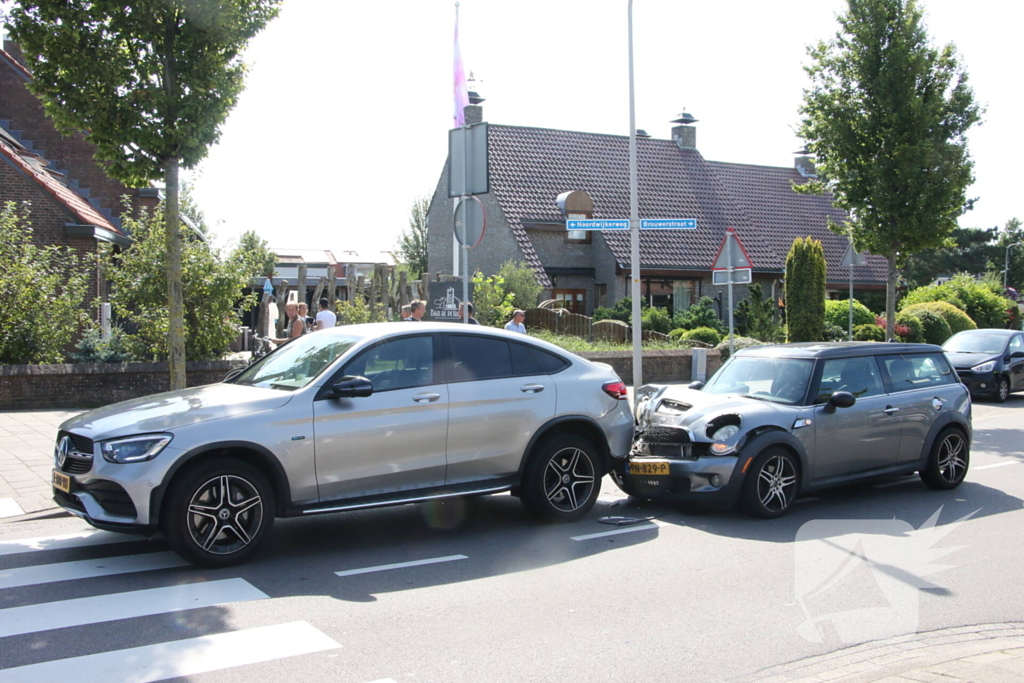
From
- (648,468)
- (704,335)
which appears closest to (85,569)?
(648,468)

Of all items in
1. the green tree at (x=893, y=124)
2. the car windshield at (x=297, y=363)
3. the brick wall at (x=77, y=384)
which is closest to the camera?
the car windshield at (x=297, y=363)

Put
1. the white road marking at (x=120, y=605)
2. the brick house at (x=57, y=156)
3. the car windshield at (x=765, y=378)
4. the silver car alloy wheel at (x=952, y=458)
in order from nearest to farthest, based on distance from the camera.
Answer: the white road marking at (x=120, y=605) < the car windshield at (x=765, y=378) < the silver car alloy wheel at (x=952, y=458) < the brick house at (x=57, y=156)

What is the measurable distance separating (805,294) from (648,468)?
1727cm

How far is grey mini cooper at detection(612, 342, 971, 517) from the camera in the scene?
8.18 meters

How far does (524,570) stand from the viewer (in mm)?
6605

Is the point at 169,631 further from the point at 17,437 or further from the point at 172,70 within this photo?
the point at 17,437

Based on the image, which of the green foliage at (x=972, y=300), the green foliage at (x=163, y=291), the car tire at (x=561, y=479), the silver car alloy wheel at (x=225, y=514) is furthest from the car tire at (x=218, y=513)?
the green foliage at (x=972, y=300)

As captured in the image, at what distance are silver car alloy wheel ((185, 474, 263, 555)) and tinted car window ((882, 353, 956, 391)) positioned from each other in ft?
21.6

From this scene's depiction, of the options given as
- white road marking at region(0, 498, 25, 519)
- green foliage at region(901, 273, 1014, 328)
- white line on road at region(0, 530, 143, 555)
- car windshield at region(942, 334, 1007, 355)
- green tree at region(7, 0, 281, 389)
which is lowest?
white line on road at region(0, 530, 143, 555)

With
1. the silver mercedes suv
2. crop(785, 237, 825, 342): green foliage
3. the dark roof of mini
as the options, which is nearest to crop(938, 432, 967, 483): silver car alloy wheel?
the dark roof of mini

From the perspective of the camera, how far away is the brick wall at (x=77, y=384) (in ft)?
45.8

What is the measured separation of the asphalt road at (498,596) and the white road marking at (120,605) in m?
0.02

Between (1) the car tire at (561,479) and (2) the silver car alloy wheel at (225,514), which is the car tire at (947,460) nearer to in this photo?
(1) the car tire at (561,479)

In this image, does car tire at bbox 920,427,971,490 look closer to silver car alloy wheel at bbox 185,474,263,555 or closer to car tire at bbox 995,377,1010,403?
silver car alloy wheel at bbox 185,474,263,555
